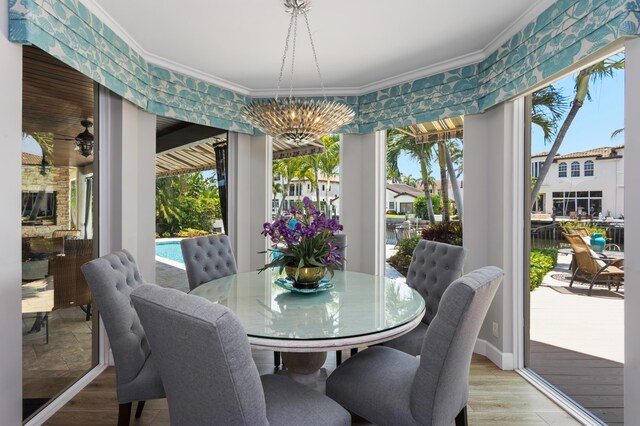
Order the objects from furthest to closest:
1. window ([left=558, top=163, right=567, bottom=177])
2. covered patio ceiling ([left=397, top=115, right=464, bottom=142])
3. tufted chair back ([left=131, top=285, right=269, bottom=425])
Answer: covered patio ceiling ([left=397, top=115, right=464, bottom=142]) < window ([left=558, top=163, right=567, bottom=177]) < tufted chair back ([left=131, top=285, right=269, bottom=425])

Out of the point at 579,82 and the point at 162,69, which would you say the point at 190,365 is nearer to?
the point at 579,82

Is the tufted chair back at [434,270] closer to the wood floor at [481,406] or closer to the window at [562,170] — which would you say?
the wood floor at [481,406]

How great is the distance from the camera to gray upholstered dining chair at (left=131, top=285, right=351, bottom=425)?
3.55 ft

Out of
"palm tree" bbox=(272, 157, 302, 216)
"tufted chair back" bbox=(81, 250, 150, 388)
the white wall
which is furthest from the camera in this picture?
"palm tree" bbox=(272, 157, 302, 216)

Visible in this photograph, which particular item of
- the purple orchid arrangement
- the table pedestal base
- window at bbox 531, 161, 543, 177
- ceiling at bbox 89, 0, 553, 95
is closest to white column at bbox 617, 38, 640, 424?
ceiling at bbox 89, 0, 553, 95

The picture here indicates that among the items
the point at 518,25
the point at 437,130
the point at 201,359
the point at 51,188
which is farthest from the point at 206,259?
the point at 518,25

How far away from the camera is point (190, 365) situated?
1.15 m

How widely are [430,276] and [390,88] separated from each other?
2116 mm

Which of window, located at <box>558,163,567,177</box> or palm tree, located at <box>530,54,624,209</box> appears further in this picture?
window, located at <box>558,163,567,177</box>

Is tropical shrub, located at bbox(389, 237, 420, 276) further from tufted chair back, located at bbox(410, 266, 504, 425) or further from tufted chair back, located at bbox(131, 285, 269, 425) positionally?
tufted chair back, located at bbox(131, 285, 269, 425)

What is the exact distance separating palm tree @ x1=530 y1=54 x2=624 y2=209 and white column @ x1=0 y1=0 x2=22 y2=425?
10.5 ft

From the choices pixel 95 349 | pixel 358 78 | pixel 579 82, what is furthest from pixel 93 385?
pixel 579 82

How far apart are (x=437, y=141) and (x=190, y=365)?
3.31 m

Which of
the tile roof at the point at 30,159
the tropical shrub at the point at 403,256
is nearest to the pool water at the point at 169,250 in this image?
the tile roof at the point at 30,159
